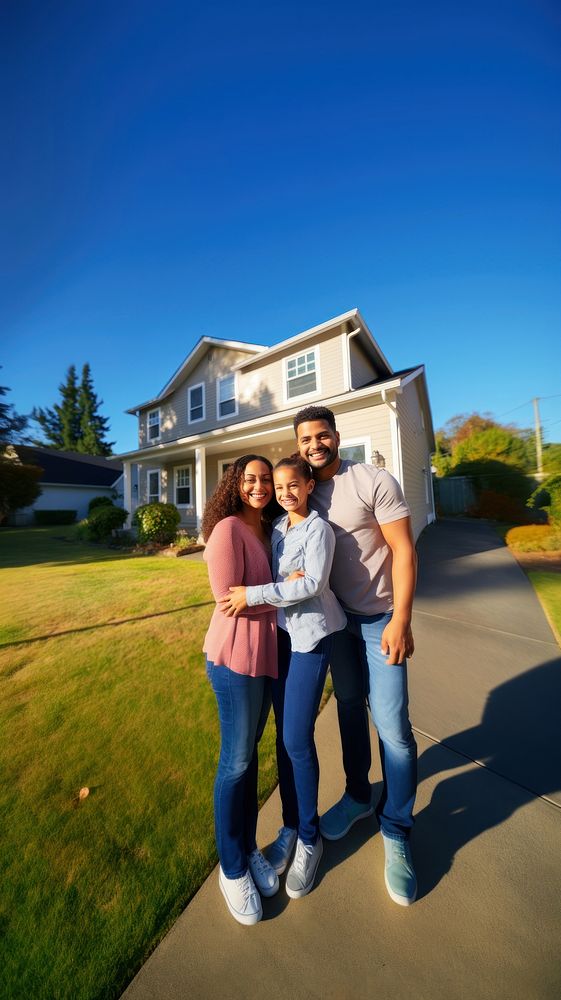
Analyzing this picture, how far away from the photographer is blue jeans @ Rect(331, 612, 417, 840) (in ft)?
5.01

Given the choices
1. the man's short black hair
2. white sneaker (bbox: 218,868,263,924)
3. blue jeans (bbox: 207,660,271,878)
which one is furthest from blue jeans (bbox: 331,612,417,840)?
the man's short black hair

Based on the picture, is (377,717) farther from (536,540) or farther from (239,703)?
(536,540)

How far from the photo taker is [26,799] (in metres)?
1.89

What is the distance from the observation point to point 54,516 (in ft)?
72.4

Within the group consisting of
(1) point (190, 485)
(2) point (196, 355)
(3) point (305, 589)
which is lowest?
(3) point (305, 589)

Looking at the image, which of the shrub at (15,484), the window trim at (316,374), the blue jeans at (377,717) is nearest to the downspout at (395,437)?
the window trim at (316,374)

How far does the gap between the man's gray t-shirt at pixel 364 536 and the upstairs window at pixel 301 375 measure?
914 cm

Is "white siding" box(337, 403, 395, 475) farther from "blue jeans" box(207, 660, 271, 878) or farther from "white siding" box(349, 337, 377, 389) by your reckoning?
"blue jeans" box(207, 660, 271, 878)

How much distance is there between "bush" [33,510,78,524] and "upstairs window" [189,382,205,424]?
14.4m

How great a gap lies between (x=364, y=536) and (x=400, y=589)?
0.28 meters

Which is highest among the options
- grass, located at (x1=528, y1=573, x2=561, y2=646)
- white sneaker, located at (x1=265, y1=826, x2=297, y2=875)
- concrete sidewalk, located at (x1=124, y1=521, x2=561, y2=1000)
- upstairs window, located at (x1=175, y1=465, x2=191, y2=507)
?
upstairs window, located at (x1=175, y1=465, x2=191, y2=507)

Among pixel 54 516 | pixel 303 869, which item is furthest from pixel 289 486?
pixel 54 516

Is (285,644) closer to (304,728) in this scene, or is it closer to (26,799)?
(304,728)

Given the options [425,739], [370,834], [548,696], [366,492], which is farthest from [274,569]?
[548,696]
